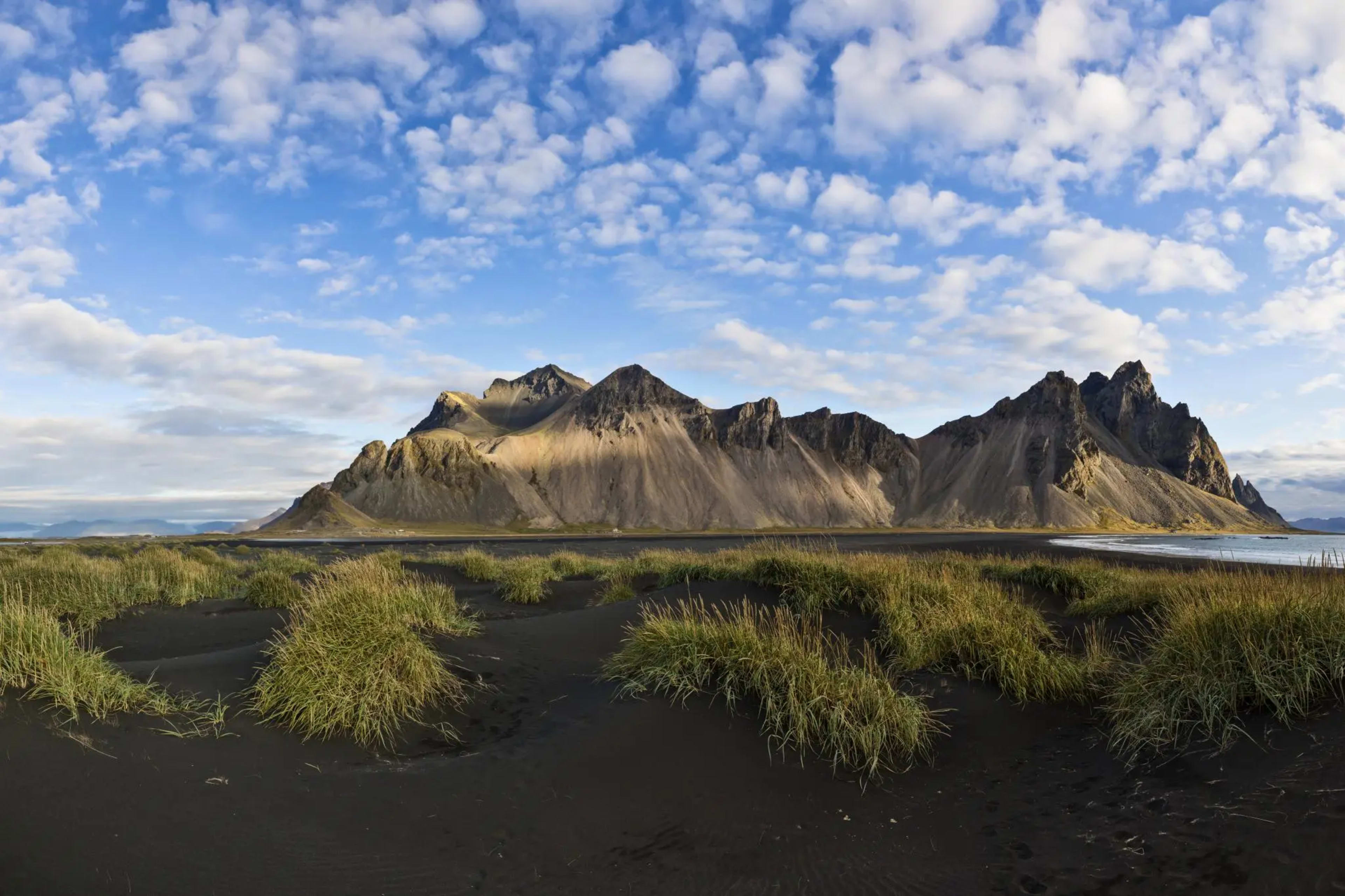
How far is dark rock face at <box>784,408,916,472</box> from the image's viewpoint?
136250 millimetres

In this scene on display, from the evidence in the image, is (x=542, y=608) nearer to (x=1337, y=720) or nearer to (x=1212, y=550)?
(x=1337, y=720)

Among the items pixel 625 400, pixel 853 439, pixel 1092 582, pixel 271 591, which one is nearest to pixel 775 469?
pixel 853 439

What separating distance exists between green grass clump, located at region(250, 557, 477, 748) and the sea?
1485cm

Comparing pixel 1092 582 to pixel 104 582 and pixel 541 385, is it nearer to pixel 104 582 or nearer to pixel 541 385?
pixel 104 582

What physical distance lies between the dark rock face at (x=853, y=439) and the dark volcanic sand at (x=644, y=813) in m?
130

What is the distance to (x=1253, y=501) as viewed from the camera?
157750mm

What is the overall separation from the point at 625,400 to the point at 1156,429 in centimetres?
11198

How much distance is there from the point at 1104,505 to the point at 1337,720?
130 meters

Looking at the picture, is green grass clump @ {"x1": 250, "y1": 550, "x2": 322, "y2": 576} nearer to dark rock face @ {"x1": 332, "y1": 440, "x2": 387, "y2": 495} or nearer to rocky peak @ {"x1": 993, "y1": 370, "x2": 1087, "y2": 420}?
dark rock face @ {"x1": 332, "y1": 440, "x2": 387, "y2": 495}

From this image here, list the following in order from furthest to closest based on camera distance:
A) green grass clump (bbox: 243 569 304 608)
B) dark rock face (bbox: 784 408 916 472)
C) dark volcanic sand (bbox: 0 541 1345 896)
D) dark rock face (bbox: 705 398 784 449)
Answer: dark rock face (bbox: 784 408 916 472) → dark rock face (bbox: 705 398 784 449) → green grass clump (bbox: 243 569 304 608) → dark volcanic sand (bbox: 0 541 1345 896)

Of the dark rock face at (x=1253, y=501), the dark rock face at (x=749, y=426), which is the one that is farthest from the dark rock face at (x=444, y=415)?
the dark rock face at (x=1253, y=501)

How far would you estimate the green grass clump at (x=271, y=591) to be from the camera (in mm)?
16516

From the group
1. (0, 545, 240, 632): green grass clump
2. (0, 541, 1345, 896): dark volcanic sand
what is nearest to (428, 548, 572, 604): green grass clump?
(0, 545, 240, 632): green grass clump

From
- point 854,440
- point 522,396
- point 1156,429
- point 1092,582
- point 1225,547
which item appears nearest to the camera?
point 1092,582
